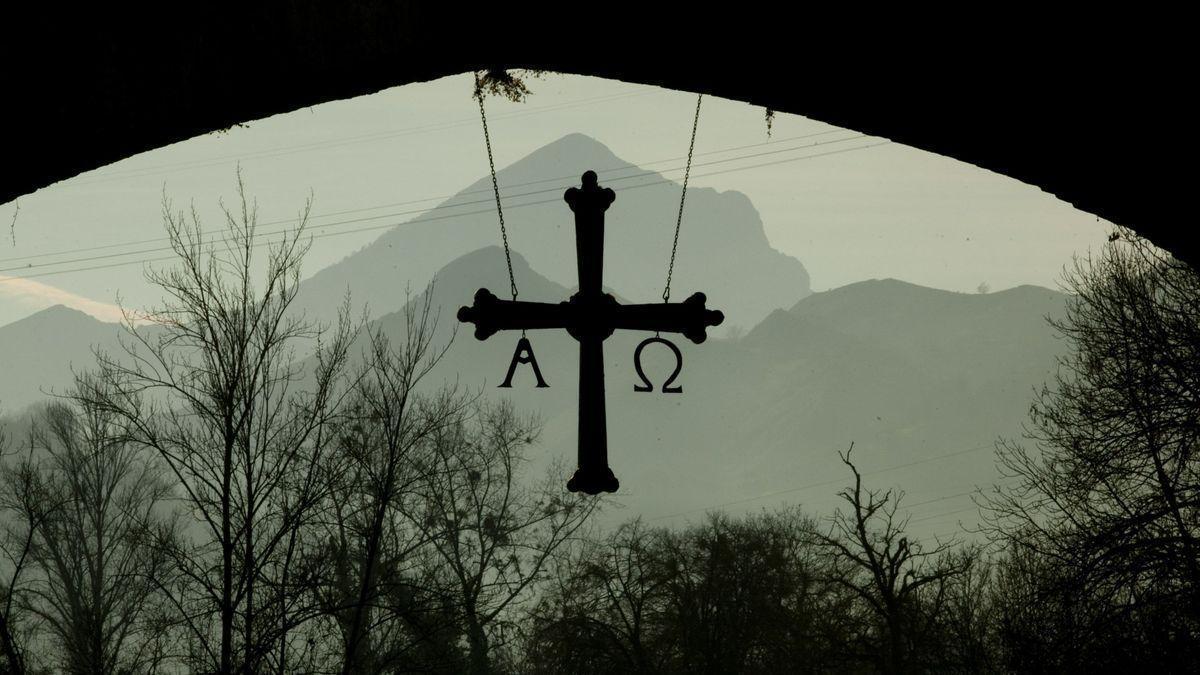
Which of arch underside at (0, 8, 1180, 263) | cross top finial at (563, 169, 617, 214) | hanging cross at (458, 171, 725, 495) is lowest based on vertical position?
arch underside at (0, 8, 1180, 263)

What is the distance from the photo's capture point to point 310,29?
2.56 meters

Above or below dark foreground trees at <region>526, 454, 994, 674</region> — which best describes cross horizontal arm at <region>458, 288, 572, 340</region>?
below

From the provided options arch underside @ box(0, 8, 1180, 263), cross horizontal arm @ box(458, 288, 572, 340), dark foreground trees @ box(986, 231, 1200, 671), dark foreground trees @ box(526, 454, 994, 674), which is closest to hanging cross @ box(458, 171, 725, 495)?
cross horizontal arm @ box(458, 288, 572, 340)

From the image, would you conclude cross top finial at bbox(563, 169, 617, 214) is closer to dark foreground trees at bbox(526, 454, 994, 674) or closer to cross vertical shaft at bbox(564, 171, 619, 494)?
cross vertical shaft at bbox(564, 171, 619, 494)

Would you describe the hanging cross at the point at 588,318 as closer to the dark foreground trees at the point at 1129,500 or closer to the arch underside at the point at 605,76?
the arch underside at the point at 605,76

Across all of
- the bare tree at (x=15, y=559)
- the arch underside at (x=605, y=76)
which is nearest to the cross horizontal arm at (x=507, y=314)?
the arch underside at (x=605, y=76)

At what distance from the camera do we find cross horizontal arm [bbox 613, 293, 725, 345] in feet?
16.7

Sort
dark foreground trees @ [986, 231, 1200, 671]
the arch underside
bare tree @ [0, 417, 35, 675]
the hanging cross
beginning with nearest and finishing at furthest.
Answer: the arch underside
the hanging cross
bare tree @ [0, 417, 35, 675]
dark foreground trees @ [986, 231, 1200, 671]

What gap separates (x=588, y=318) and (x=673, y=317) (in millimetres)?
496

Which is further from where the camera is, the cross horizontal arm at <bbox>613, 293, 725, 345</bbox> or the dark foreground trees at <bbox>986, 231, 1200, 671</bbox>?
the dark foreground trees at <bbox>986, 231, 1200, 671</bbox>

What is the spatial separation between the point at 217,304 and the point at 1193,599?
11.0m

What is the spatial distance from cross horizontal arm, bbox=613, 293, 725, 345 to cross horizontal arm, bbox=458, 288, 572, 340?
32 centimetres

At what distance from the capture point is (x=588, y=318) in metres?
4.89

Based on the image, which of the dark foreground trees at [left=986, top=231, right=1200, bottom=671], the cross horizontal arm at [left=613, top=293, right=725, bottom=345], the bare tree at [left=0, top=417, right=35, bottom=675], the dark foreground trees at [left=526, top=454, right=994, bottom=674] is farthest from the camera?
the dark foreground trees at [left=526, top=454, right=994, bottom=674]
